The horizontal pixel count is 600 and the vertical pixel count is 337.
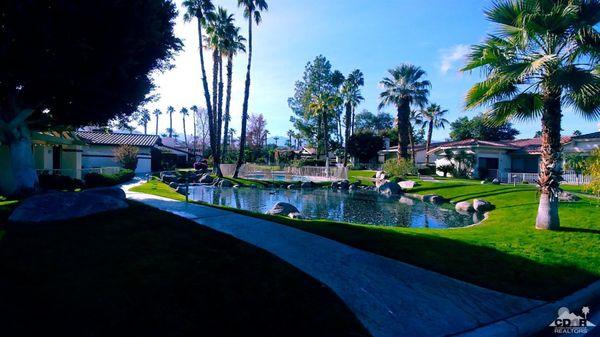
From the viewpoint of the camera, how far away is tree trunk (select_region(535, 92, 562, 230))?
926 cm

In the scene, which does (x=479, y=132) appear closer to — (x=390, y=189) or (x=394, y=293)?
(x=390, y=189)

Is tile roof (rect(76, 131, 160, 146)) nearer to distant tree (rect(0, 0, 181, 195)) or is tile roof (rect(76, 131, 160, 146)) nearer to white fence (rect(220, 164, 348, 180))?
white fence (rect(220, 164, 348, 180))

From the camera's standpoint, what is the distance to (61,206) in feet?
25.6

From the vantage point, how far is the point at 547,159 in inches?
376

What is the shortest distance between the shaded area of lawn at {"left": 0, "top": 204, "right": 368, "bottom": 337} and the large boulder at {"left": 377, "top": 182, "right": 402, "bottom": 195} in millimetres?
21580

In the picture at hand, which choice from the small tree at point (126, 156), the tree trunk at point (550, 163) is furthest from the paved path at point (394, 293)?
the small tree at point (126, 156)

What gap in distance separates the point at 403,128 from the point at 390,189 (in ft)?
37.5

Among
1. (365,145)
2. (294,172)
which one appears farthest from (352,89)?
(294,172)

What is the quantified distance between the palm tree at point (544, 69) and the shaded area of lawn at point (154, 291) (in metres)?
7.82

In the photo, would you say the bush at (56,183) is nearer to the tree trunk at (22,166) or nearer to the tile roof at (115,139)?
the tree trunk at (22,166)

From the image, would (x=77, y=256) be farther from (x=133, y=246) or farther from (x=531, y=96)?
(x=531, y=96)

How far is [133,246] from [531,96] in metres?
10.5

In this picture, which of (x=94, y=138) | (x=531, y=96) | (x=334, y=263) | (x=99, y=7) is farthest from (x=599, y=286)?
(x=94, y=138)

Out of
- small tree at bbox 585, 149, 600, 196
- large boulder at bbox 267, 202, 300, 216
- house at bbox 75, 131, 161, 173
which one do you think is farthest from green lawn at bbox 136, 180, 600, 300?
house at bbox 75, 131, 161, 173
